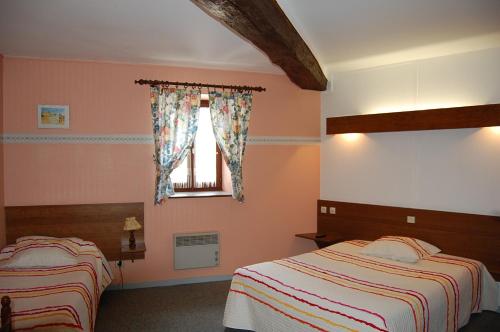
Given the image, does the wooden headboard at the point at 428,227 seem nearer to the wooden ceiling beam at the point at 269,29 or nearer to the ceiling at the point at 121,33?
the wooden ceiling beam at the point at 269,29

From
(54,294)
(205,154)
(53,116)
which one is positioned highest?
(53,116)

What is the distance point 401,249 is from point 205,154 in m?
2.46

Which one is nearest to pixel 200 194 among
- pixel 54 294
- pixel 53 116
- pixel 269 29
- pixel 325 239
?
pixel 325 239

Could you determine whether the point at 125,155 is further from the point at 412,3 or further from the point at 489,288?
the point at 489,288

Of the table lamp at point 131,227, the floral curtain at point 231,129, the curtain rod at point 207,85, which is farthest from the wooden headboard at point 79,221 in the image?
the curtain rod at point 207,85

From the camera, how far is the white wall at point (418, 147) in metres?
3.57

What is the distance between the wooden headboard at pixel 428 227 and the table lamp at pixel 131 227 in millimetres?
2233

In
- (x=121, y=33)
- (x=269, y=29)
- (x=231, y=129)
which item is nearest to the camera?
(x=269, y=29)

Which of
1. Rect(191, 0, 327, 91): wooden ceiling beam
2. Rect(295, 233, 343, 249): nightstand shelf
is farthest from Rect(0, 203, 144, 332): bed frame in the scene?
Rect(191, 0, 327, 91): wooden ceiling beam

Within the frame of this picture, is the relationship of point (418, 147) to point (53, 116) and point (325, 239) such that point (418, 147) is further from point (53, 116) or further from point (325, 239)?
point (53, 116)

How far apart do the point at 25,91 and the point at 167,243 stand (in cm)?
216

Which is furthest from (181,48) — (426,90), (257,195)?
(426,90)

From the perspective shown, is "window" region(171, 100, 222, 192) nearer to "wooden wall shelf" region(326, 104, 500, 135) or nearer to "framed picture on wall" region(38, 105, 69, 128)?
"framed picture on wall" region(38, 105, 69, 128)

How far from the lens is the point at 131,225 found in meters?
4.05
